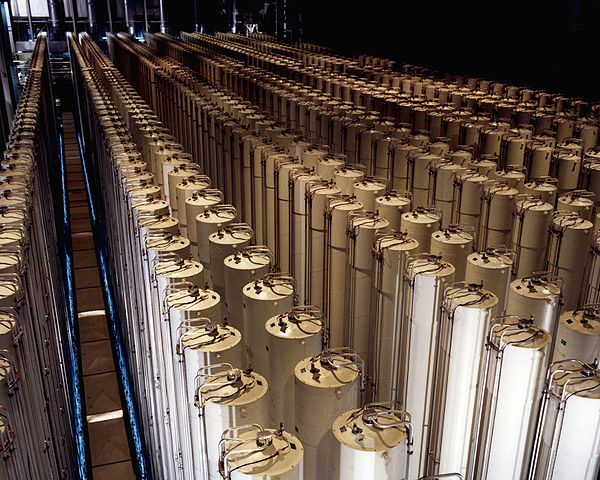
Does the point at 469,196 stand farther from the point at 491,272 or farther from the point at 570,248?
the point at 491,272

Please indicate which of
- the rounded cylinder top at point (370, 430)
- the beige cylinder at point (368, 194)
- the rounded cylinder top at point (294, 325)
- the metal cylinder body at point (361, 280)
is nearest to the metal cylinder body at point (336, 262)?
the metal cylinder body at point (361, 280)

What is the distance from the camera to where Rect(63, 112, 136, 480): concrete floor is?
21.6 ft

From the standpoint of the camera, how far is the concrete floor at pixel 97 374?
21.6 feet

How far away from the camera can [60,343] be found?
6086 millimetres

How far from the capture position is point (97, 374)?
7.77 meters

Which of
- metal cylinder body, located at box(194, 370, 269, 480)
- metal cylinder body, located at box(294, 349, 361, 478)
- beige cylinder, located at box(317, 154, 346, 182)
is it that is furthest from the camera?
beige cylinder, located at box(317, 154, 346, 182)

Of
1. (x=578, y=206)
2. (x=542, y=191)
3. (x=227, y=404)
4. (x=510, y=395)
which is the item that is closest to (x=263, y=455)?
(x=227, y=404)

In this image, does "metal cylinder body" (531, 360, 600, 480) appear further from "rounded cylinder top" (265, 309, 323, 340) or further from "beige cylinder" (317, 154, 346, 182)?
"beige cylinder" (317, 154, 346, 182)

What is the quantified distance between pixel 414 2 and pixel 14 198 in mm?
15418

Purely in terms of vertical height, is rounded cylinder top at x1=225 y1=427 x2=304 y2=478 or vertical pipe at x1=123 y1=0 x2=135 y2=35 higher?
vertical pipe at x1=123 y1=0 x2=135 y2=35

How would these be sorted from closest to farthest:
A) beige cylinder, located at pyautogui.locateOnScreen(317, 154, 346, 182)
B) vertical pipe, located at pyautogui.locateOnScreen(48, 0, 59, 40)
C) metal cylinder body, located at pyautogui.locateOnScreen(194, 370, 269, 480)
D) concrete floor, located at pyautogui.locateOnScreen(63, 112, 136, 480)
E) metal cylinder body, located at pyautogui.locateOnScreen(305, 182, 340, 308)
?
metal cylinder body, located at pyautogui.locateOnScreen(194, 370, 269, 480), metal cylinder body, located at pyautogui.locateOnScreen(305, 182, 340, 308), beige cylinder, located at pyautogui.locateOnScreen(317, 154, 346, 182), concrete floor, located at pyautogui.locateOnScreen(63, 112, 136, 480), vertical pipe, located at pyautogui.locateOnScreen(48, 0, 59, 40)

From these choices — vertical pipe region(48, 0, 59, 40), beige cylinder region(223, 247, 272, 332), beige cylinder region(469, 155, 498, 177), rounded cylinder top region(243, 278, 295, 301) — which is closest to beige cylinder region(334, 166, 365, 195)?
beige cylinder region(469, 155, 498, 177)

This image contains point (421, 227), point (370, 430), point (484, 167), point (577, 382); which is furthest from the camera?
point (484, 167)

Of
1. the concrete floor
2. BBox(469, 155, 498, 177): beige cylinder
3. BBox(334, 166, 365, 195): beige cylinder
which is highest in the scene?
BBox(469, 155, 498, 177): beige cylinder
